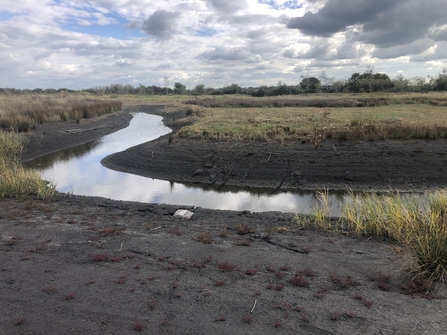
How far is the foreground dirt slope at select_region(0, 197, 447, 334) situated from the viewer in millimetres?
4469

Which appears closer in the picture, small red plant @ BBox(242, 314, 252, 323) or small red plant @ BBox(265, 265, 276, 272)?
small red plant @ BBox(242, 314, 252, 323)

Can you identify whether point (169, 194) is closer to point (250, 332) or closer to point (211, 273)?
point (211, 273)

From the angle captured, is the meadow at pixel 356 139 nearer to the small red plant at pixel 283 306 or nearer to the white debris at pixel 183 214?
the small red plant at pixel 283 306

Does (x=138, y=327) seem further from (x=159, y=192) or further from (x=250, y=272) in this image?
(x=159, y=192)

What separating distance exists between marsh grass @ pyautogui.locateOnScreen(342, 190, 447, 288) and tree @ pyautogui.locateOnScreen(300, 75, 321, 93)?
8977cm

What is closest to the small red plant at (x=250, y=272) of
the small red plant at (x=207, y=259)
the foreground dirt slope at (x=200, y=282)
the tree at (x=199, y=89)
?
the foreground dirt slope at (x=200, y=282)

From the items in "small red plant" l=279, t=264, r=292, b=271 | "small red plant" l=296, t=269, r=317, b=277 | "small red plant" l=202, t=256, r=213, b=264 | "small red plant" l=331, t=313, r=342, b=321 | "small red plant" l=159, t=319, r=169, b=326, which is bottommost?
"small red plant" l=202, t=256, r=213, b=264

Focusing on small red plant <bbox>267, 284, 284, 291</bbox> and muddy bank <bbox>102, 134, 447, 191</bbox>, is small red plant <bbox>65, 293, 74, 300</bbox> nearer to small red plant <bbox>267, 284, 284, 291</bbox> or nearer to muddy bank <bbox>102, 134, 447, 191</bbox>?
small red plant <bbox>267, 284, 284, 291</bbox>

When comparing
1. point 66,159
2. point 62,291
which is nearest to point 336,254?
point 62,291

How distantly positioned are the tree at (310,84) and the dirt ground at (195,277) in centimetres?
8963

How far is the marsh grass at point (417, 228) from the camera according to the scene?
215 inches

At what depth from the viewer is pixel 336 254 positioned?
682 cm

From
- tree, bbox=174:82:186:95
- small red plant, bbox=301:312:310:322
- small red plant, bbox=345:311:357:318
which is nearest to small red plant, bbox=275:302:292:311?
small red plant, bbox=301:312:310:322

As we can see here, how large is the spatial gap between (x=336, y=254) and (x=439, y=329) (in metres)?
2.64
